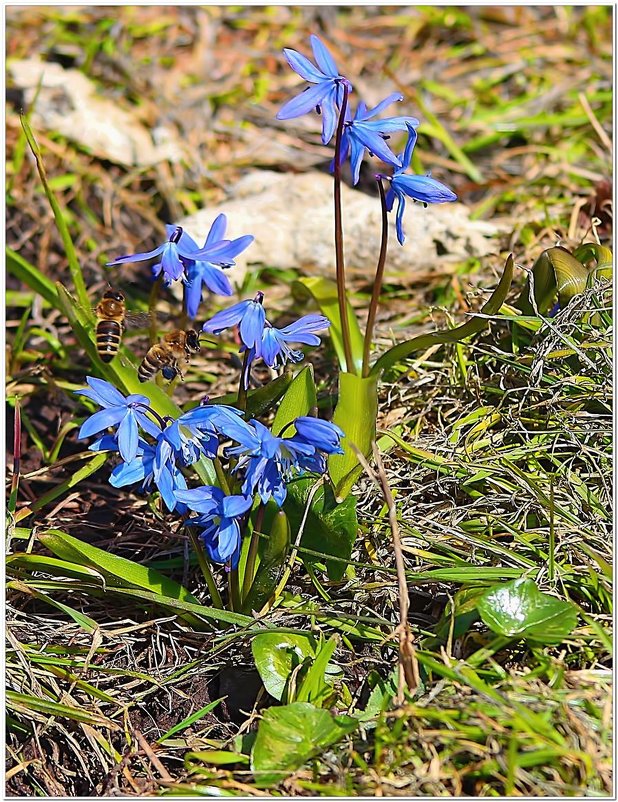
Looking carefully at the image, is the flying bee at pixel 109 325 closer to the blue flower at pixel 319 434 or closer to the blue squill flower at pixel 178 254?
the blue squill flower at pixel 178 254

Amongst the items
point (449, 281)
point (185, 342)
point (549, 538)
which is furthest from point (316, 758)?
point (449, 281)

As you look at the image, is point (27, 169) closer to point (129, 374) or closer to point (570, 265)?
point (129, 374)

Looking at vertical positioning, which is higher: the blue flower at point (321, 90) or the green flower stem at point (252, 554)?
the blue flower at point (321, 90)

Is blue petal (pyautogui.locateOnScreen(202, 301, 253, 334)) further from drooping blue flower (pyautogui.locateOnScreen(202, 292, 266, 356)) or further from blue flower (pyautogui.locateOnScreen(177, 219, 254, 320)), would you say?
blue flower (pyautogui.locateOnScreen(177, 219, 254, 320))

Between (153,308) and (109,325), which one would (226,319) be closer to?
(109,325)

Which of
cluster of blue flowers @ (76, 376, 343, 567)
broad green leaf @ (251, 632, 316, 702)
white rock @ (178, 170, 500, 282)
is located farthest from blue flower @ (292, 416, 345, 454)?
white rock @ (178, 170, 500, 282)

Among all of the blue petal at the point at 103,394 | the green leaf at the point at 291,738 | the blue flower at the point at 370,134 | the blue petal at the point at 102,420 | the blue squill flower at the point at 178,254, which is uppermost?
the blue flower at the point at 370,134

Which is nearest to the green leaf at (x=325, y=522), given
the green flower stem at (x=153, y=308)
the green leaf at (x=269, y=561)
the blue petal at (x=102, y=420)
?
the green leaf at (x=269, y=561)
